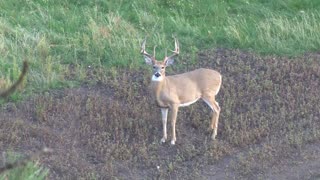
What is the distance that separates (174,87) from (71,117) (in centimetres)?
165

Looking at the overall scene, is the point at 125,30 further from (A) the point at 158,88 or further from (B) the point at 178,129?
(A) the point at 158,88

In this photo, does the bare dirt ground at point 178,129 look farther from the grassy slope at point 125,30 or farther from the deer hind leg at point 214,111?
the grassy slope at point 125,30

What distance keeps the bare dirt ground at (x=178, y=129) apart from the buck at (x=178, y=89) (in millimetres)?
320

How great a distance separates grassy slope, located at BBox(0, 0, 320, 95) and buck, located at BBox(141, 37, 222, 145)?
2117 millimetres

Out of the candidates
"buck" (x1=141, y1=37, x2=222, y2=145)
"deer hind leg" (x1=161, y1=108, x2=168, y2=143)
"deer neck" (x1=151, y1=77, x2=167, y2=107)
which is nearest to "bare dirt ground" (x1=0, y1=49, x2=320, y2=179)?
"deer hind leg" (x1=161, y1=108, x2=168, y2=143)

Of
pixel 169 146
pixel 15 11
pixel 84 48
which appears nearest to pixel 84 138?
pixel 169 146

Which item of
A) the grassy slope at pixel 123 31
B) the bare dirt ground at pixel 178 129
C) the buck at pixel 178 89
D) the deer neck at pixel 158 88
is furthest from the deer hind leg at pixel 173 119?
the grassy slope at pixel 123 31

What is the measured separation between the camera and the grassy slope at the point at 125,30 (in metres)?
11.7

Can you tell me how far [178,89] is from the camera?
949 centimetres

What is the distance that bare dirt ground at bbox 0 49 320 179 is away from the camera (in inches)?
356

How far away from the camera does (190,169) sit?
903 centimetres

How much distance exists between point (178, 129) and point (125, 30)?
Result: 347cm

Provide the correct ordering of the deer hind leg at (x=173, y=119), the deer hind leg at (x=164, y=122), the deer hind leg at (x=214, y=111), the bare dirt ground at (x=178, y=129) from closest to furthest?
the bare dirt ground at (x=178, y=129) < the deer hind leg at (x=173, y=119) < the deer hind leg at (x=164, y=122) < the deer hind leg at (x=214, y=111)

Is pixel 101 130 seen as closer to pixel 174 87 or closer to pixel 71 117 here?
pixel 71 117
